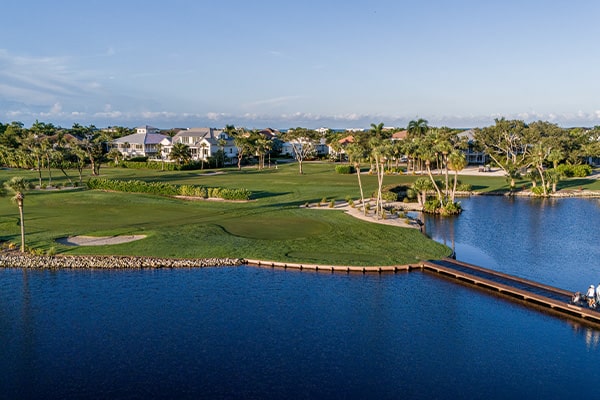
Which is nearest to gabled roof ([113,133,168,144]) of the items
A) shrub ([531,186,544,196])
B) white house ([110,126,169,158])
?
white house ([110,126,169,158])

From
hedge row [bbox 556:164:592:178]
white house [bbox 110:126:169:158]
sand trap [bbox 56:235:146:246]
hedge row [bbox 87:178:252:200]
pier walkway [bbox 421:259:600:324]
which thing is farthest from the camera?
white house [bbox 110:126:169:158]

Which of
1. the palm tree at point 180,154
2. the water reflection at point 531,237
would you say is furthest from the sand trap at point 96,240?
the palm tree at point 180,154

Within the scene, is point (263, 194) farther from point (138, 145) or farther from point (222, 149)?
point (138, 145)

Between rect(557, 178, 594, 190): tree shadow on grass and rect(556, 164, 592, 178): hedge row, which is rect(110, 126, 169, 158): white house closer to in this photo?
rect(556, 164, 592, 178): hedge row

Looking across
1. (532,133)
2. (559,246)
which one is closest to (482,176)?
(532,133)

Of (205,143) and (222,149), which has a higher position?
(205,143)

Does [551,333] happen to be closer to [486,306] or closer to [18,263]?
[486,306]

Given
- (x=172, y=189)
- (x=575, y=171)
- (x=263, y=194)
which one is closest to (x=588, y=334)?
(x=263, y=194)
